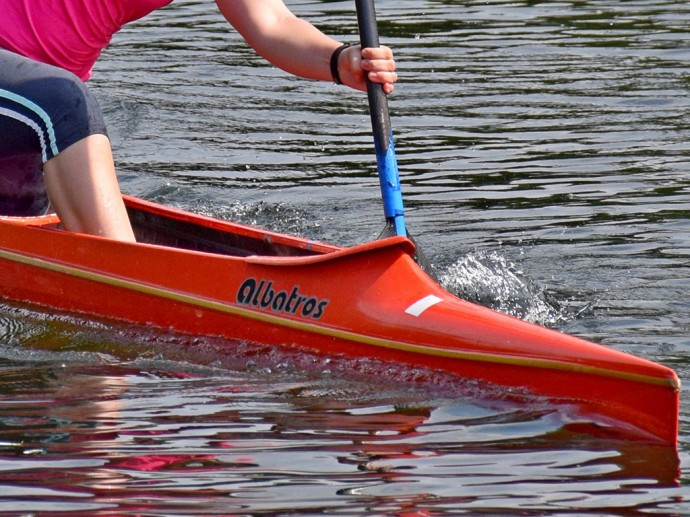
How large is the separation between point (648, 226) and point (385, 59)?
2086mm

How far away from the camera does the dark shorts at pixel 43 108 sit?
510cm

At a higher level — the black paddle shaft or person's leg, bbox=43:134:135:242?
the black paddle shaft

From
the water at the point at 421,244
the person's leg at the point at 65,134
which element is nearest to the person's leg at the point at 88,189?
the person's leg at the point at 65,134

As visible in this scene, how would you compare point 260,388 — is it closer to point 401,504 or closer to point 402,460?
point 402,460

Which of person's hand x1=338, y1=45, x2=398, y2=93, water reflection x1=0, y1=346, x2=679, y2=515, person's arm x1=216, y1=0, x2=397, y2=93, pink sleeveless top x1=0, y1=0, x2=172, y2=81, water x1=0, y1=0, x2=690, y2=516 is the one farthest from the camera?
pink sleeveless top x1=0, y1=0, x2=172, y2=81

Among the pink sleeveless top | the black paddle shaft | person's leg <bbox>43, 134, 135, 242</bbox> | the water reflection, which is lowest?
the water reflection

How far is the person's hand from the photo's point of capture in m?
4.93

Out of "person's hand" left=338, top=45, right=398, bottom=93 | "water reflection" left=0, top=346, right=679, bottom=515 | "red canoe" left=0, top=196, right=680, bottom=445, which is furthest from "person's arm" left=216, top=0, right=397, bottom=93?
"water reflection" left=0, top=346, right=679, bottom=515

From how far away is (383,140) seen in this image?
507 cm

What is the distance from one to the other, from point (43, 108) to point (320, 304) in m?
1.23

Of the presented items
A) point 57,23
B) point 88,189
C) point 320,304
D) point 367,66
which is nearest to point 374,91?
point 367,66

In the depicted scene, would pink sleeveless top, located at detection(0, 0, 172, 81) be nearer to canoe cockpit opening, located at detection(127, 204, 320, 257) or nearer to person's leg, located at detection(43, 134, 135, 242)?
person's leg, located at detection(43, 134, 135, 242)

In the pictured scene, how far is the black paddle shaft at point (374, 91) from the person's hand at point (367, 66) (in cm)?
3

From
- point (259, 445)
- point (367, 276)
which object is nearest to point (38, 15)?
point (367, 276)
